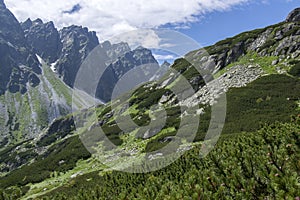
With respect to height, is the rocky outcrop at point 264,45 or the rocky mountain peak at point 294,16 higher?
the rocky mountain peak at point 294,16

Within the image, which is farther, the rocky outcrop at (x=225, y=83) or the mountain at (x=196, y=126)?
the rocky outcrop at (x=225, y=83)

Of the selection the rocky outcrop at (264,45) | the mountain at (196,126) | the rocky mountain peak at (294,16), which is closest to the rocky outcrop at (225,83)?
the mountain at (196,126)

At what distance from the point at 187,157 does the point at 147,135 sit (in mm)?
44182

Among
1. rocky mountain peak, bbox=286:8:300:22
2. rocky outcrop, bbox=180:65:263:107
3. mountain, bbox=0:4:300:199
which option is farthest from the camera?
rocky mountain peak, bbox=286:8:300:22

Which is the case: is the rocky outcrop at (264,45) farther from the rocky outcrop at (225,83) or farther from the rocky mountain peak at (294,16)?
the rocky outcrop at (225,83)

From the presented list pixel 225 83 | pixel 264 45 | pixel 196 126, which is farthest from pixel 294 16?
pixel 196 126

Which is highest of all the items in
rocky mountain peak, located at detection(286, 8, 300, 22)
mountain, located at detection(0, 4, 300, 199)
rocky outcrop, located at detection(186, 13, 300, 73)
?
rocky mountain peak, located at detection(286, 8, 300, 22)

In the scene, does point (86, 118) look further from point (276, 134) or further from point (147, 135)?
point (276, 134)

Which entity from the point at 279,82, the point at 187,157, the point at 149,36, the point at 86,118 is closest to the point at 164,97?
the point at 279,82

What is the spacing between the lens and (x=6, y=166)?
13712 centimetres

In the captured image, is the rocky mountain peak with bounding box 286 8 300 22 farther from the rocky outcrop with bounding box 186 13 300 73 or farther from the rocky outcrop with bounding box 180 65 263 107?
the rocky outcrop with bounding box 180 65 263 107

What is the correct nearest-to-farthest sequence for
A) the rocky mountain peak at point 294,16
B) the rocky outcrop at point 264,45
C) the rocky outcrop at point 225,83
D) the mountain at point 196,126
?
1. the mountain at point 196,126
2. the rocky outcrop at point 225,83
3. the rocky outcrop at point 264,45
4. the rocky mountain peak at point 294,16

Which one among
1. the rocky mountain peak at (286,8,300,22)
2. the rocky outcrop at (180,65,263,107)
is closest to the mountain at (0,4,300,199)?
the rocky outcrop at (180,65,263,107)

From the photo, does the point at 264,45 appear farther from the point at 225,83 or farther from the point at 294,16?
the point at 294,16
